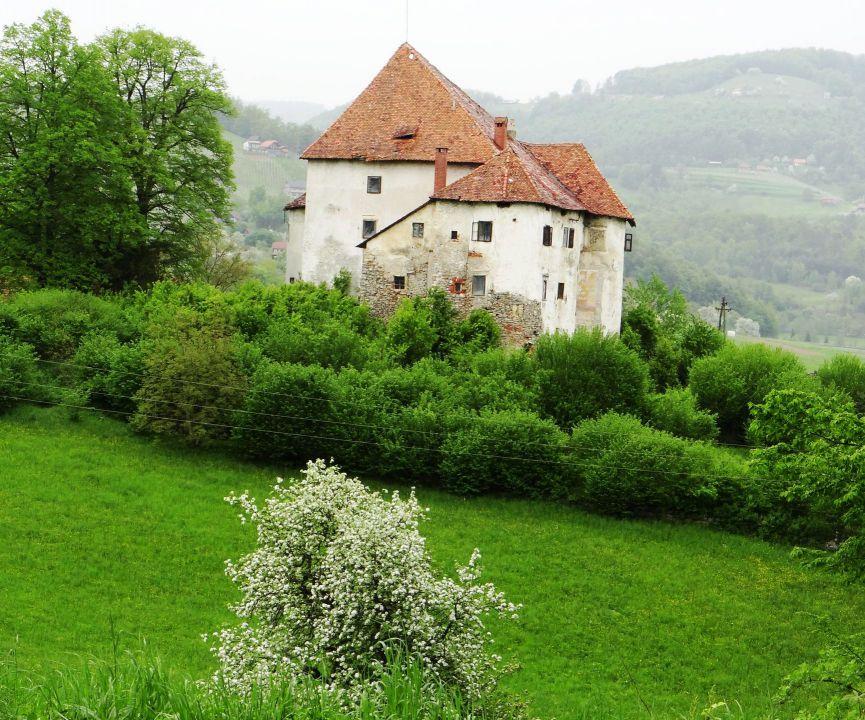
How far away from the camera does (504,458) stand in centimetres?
5066

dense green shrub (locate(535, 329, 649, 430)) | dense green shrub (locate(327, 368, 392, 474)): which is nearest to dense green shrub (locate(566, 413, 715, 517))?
dense green shrub (locate(535, 329, 649, 430))

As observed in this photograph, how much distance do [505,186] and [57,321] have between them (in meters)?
22.4

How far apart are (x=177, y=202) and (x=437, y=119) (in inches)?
608

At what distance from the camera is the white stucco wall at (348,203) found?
63.0m

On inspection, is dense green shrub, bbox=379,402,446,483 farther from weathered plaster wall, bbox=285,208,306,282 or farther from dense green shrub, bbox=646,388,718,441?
weathered plaster wall, bbox=285,208,306,282

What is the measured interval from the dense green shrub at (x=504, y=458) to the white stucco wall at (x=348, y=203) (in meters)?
15.4

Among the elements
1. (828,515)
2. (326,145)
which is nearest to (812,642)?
(828,515)

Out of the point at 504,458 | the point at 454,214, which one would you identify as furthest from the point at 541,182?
the point at 504,458

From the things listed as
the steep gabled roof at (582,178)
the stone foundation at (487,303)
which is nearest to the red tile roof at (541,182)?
the steep gabled roof at (582,178)

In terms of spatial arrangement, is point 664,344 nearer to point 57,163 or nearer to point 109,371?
point 109,371

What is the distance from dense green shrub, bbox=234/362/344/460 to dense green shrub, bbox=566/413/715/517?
1042 centimetres

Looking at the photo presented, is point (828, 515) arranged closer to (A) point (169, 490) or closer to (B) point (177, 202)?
(A) point (169, 490)

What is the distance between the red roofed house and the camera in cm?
5791

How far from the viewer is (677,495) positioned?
161 ft
